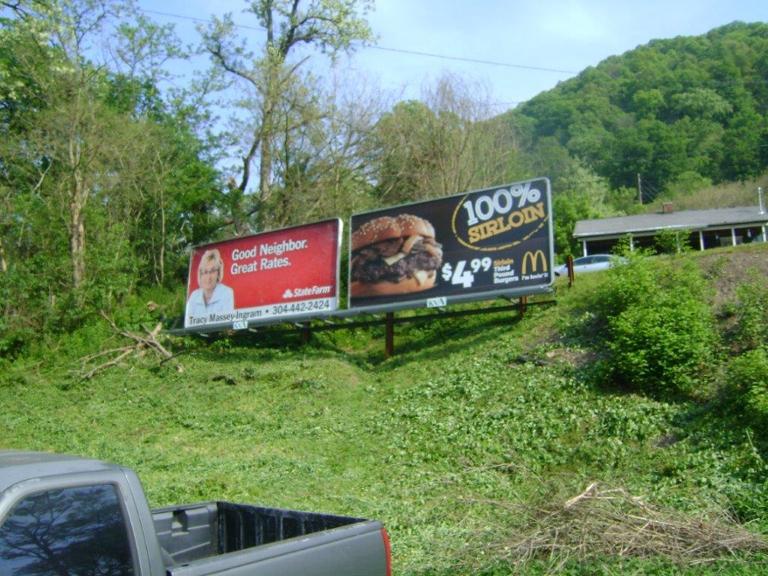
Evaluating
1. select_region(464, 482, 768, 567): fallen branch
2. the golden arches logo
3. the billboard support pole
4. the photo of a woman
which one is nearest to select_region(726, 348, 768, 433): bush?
select_region(464, 482, 768, 567): fallen branch

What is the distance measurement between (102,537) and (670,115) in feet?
263

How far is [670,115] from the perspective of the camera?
76.6 m

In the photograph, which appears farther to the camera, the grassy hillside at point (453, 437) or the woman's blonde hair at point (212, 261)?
the woman's blonde hair at point (212, 261)

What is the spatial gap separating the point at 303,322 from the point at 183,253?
10.0m

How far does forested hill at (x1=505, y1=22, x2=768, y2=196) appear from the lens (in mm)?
68062

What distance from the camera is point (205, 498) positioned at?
418 inches

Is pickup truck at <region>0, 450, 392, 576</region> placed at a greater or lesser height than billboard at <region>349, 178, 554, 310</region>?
lesser

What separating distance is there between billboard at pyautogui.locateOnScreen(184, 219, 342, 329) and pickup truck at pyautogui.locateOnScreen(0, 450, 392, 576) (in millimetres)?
15173

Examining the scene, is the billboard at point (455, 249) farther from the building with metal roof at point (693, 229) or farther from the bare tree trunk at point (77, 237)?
the building with metal roof at point (693, 229)

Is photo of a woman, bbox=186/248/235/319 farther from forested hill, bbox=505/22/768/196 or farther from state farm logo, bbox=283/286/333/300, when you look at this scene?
forested hill, bbox=505/22/768/196

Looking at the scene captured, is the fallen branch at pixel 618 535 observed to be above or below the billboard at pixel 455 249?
below

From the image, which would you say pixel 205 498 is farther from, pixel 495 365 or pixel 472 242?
pixel 472 242

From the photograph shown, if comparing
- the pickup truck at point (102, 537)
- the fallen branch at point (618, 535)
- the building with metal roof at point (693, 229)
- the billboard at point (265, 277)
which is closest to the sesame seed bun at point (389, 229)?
the billboard at point (265, 277)

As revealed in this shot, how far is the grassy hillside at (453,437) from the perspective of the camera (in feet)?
24.2
